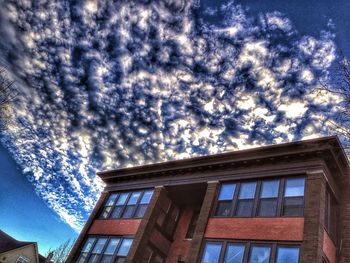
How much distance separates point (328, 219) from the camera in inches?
576

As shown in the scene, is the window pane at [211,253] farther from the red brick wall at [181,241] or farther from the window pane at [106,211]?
the window pane at [106,211]

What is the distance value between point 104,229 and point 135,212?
2.69 m

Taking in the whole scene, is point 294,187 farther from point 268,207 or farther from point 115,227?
point 115,227

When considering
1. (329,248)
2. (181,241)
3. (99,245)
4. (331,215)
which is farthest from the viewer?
(99,245)

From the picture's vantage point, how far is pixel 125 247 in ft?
62.8

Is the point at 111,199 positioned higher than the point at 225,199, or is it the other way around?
the point at 111,199

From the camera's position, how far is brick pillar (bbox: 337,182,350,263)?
1420 centimetres

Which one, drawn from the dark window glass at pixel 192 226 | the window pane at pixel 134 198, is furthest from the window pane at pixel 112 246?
the dark window glass at pixel 192 226

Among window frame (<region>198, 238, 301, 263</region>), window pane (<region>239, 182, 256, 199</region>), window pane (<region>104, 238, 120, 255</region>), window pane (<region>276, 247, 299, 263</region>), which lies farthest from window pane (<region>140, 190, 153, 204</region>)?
window pane (<region>276, 247, 299, 263</region>)

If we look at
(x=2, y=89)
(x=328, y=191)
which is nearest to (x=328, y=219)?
(x=328, y=191)

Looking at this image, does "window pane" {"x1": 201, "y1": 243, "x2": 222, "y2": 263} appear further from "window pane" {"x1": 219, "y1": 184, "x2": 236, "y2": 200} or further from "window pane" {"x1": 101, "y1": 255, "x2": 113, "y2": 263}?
"window pane" {"x1": 101, "y1": 255, "x2": 113, "y2": 263}

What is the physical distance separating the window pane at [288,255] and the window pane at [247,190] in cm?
363

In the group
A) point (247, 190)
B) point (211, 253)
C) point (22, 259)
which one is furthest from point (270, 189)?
point (22, 259)

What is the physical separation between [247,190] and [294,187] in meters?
2.62
